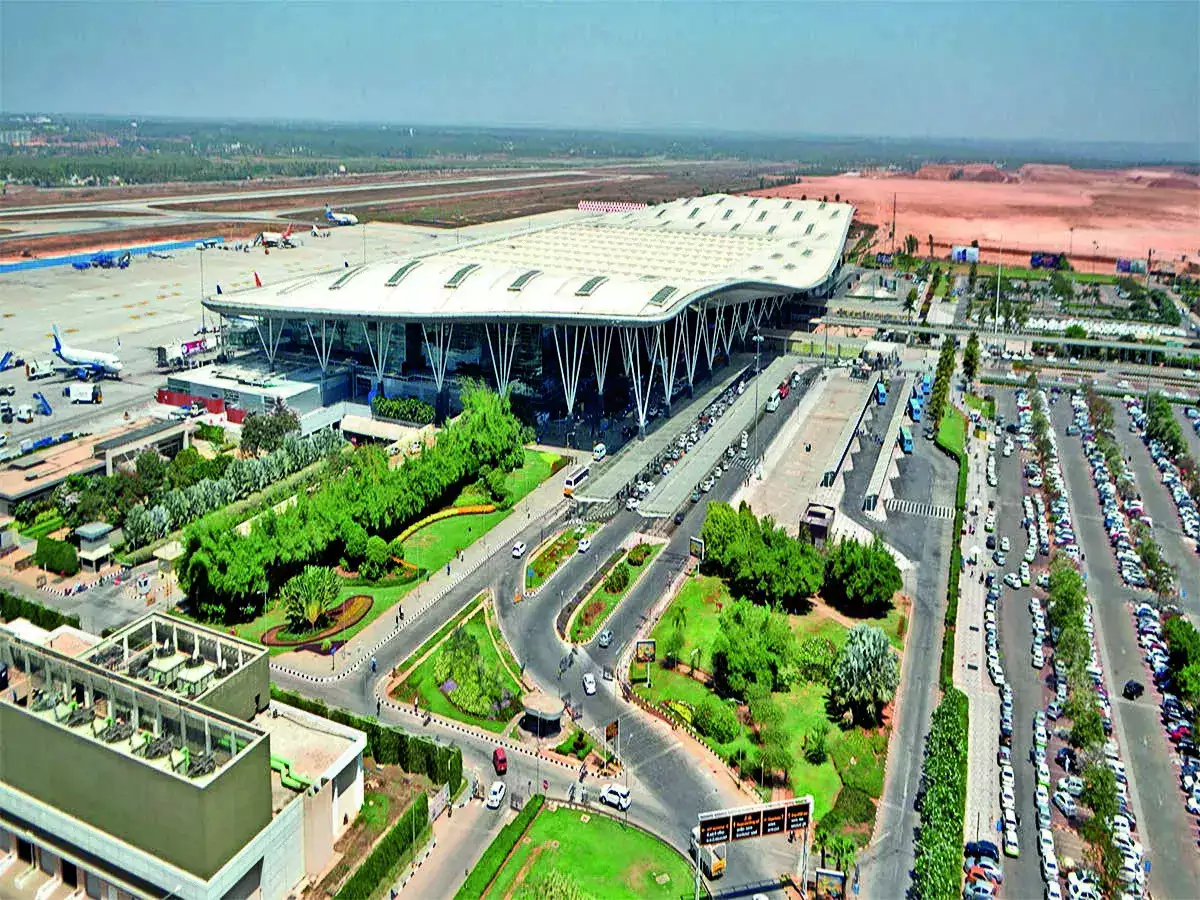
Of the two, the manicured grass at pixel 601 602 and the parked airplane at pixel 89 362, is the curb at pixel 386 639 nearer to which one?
the manicured grass at pixel 601 602

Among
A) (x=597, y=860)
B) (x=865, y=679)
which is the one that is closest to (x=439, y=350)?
(x=865, y=679)

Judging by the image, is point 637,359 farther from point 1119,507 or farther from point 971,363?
point 971,363

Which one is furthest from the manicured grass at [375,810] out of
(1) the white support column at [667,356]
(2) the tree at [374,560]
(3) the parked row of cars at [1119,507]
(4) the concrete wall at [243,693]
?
(1) the white support column at [667,356]

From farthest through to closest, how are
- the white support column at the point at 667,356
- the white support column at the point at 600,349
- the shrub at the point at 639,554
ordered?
the white support column at the point at 667,356 < the white support column at the point at 600,349 < the shrub at the point at 639,554

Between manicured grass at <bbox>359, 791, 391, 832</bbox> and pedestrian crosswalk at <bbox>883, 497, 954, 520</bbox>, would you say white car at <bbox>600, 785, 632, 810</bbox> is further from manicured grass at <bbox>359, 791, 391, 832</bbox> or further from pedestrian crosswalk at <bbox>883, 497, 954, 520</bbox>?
pedestrian crosswalk at <bbox>883, 497, 954, 520</bbox>

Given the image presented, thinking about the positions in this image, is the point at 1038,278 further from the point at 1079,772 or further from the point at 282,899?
the point at 282,899

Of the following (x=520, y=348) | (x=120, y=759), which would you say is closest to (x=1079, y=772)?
(x=120, y=759)
